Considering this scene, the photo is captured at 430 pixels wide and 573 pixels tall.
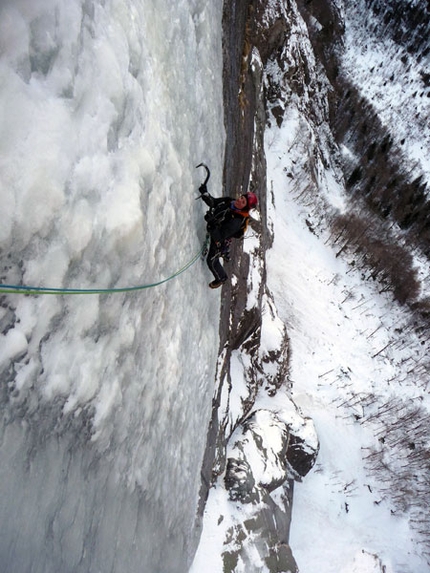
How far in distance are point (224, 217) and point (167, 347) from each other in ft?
5.56

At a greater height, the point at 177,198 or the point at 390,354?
the point at 390,354

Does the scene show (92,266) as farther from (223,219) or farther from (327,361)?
(327,361)

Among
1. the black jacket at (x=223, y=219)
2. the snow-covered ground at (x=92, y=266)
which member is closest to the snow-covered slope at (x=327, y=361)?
the black jacket at (x=223, y=219)

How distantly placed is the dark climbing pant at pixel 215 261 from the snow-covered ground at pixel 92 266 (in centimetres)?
66

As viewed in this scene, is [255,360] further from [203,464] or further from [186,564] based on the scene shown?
[186,564]

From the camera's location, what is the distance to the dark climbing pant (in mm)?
5075

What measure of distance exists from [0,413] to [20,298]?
60 cm

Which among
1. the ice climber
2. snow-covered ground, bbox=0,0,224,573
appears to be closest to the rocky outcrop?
the ice climber

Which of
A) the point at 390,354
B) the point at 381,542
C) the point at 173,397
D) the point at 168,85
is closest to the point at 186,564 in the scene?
the point at 173,397

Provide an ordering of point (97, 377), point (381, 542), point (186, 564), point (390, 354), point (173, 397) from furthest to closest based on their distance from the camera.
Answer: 1. point (390, 354)
2. point (381, 542)
3. point (186, 564)
4. point (173, 397)
5. point (97, 377)

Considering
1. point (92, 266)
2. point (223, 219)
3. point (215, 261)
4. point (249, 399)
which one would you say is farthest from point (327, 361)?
point (92, 266)

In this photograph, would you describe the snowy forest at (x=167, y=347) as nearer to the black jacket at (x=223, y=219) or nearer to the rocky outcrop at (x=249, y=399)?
the rocky outcrop at (x=249, y=399)

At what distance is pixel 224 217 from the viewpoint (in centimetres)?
473

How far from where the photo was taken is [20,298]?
2.15 m
